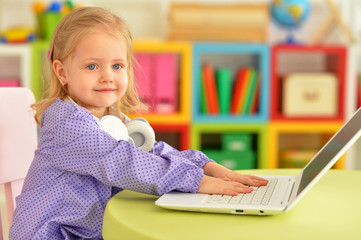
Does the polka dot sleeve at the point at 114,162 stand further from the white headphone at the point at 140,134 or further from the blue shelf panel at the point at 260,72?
the blue shelf panel at the point at 260,72

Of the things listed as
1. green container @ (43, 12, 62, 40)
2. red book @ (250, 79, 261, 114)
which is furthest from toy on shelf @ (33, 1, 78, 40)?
red book @ (250, 79, 261, 114)

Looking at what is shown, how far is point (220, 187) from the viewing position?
39.3 inches

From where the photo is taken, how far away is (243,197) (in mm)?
958

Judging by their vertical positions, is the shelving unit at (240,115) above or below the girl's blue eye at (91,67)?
below

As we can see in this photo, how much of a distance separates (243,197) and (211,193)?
7 cm

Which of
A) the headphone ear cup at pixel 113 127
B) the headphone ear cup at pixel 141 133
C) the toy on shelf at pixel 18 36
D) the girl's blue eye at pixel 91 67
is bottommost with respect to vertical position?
the headphone ear cup at pixel 141 133

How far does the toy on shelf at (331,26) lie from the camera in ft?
11.1

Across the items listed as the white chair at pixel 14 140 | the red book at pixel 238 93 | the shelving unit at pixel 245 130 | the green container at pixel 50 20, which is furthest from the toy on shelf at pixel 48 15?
the white chair at pixel 14 140

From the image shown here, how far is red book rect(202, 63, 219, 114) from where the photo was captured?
3.26 metres

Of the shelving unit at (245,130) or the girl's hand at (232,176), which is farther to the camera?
the shelving unit at (245,130)

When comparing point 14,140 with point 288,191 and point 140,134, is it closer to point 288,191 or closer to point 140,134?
point 140,134

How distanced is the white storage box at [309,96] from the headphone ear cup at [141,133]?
2.21 metres

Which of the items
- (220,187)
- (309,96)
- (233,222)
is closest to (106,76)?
(220,187)

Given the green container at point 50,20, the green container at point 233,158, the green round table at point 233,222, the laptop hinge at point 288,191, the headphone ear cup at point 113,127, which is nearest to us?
the green round table at point 233,222
